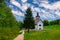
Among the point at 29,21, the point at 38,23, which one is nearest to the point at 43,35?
the point at 29,21

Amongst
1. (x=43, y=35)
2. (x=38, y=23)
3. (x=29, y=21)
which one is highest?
(x=29, y=21)

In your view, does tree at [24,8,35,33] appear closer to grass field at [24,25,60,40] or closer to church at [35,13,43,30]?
church at [35,13,43,30]

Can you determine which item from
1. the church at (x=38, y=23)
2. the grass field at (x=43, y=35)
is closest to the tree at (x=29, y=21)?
the church at (x=38, y=23)

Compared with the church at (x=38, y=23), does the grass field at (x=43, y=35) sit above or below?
below

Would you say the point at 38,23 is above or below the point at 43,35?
above

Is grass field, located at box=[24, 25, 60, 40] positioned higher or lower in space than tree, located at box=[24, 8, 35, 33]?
lower

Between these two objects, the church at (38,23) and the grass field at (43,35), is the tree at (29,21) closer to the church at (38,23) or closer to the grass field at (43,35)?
the church at (38,23)

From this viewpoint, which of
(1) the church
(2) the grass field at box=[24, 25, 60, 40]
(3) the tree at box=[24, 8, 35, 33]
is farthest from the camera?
(1) the church

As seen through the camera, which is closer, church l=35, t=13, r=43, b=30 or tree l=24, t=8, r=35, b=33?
tree l=24, t=8, r=35, b=33

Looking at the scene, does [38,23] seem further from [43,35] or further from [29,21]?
[43,35]

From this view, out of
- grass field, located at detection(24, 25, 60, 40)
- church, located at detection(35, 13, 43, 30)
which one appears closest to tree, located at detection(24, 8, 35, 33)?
church, located at detection(35, 13, 43, 30)

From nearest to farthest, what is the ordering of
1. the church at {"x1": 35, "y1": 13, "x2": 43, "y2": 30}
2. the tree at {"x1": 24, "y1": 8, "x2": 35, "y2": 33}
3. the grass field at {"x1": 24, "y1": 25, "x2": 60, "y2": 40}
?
the grass field at {"x1": 24, "y1": 25, "x2": 60, "y2": 40} → the tree at {"x1": 24, "y1": 8, "x2": 35, "y2": 33} → the church at {"x1": 35, "y1": 13, "x2": 43, "y2": 30}

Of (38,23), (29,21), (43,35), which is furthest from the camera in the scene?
(38,23)

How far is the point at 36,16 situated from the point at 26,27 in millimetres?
4585
